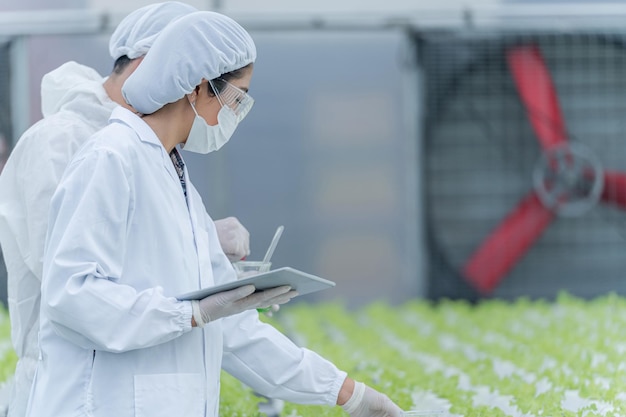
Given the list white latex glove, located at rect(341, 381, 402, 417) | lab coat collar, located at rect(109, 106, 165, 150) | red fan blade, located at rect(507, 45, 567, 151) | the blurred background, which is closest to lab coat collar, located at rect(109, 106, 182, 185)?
lab coat collar, located at rect(109, 106, 165, 150)

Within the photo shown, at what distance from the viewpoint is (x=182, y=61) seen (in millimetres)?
2006

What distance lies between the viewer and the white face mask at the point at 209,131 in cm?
211

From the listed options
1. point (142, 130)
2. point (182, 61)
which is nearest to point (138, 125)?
point (142, 130)

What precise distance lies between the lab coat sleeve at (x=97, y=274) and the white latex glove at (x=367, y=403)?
1.86ft

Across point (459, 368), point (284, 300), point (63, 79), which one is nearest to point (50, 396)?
point (284, 300)

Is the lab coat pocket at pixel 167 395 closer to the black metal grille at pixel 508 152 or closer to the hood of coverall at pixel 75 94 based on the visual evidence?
the hood of coverall at pixel 75 94

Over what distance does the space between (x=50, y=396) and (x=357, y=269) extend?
14.8 feet

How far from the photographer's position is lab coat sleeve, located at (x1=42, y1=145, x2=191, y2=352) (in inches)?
70.4

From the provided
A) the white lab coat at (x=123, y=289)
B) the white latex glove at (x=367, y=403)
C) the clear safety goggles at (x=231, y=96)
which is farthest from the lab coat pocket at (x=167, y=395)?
the clear safety goggles at (x=231, y=96)

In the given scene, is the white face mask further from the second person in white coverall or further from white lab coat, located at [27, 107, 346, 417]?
the second person in white coverall

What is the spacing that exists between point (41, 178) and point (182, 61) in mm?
608

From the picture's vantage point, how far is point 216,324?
6.77 ft

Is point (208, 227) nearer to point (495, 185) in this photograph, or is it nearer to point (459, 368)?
point (459, 368)

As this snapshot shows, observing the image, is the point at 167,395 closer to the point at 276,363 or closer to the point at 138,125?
the point at 276,363
